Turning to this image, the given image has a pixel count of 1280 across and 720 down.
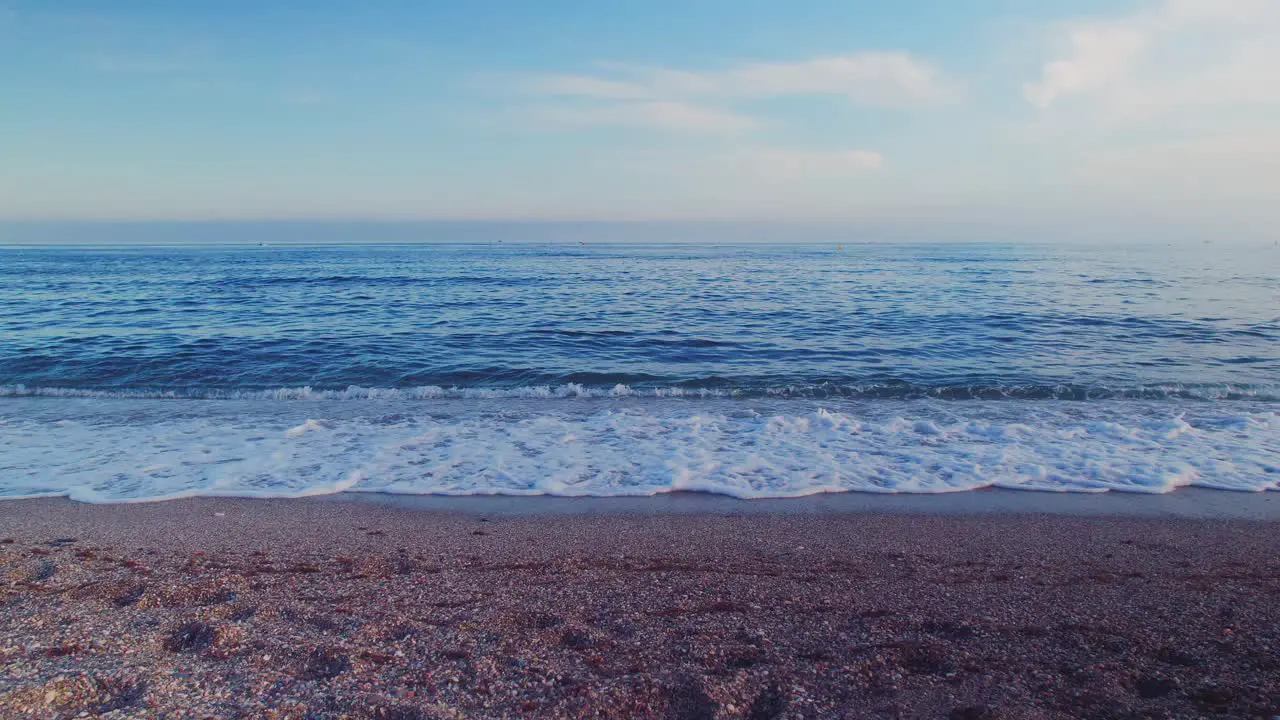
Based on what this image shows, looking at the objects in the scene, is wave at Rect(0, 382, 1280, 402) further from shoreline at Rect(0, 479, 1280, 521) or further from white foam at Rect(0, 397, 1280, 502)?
shoreline at Rect(0, 479, 1280, 521)

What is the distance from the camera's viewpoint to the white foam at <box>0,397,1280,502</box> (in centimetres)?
652

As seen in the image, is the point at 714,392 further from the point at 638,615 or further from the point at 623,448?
the point at 638,615

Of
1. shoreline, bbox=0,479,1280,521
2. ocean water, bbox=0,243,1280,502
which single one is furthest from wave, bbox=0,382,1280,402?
shoreline, bbox=0,479,1280,521

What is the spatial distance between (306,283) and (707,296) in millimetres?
19508

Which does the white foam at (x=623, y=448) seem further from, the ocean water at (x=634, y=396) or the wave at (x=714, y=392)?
the wave at (x=714, y=392)

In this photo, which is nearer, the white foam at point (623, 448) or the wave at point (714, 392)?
the white foam at point (623, 448)

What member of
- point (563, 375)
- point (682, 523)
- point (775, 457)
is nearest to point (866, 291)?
point (563, 375)

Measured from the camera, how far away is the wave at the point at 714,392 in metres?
10.8

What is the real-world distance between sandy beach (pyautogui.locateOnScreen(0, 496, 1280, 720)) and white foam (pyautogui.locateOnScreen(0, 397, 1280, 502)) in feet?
2.98

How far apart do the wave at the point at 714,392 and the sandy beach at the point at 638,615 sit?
549cm

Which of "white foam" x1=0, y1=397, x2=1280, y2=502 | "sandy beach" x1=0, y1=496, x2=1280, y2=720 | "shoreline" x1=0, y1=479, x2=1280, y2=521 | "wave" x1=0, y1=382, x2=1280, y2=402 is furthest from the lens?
"wave" x1=0, y1=382, x2=1280, y2=402

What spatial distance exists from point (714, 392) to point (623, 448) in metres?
3.82

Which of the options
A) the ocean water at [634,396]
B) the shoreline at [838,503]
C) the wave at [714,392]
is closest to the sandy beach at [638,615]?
the shoreline at [838,503]

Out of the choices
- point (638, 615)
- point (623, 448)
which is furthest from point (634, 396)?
point (638, 615)
